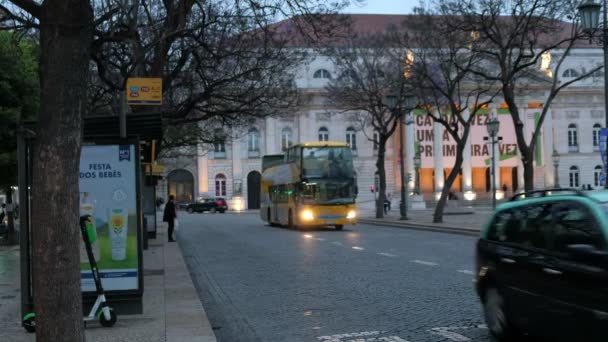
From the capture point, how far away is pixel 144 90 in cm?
1575

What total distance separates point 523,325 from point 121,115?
5586 mm

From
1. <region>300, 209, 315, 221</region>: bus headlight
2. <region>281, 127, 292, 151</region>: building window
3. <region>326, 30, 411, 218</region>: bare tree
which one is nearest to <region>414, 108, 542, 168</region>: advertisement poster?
<region>281, 127, 292, 151</region>: building window

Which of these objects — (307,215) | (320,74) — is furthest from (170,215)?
(320,74)

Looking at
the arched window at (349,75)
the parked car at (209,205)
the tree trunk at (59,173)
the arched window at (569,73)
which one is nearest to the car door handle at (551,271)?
the tree trunk at (59,173)

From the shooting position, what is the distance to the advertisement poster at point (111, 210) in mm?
9633

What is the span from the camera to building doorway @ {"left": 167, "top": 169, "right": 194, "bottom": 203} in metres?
84.1

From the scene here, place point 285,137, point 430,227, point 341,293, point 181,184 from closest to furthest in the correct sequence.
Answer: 1. point 341,293
2. point 430,227
3. point 285,137
4. point 181,184

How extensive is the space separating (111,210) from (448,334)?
14.6 feet

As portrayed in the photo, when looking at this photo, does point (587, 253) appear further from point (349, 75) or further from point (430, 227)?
point (349, 75)

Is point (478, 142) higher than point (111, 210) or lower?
higher

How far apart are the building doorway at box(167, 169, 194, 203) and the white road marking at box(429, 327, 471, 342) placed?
250 ft

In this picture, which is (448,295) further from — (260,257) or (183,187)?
(183,187)

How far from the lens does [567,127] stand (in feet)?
281

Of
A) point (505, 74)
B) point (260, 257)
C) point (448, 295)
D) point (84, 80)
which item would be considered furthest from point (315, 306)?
point (505, 74)
